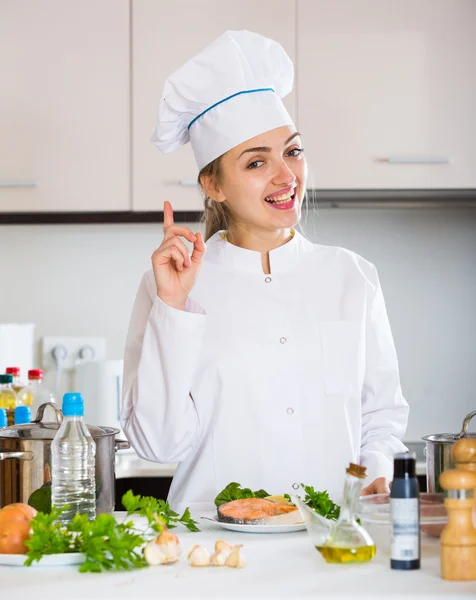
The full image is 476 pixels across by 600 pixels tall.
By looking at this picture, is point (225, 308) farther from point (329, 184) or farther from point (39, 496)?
point (329, 184)

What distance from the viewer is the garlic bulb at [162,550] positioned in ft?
3.55

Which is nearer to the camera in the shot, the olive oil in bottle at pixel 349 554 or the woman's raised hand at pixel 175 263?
the olive oil in bottle at pixel 349 554

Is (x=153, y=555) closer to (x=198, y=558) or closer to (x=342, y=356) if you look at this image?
(x=198, y=558)

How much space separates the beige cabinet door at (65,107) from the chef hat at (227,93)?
1.02 m

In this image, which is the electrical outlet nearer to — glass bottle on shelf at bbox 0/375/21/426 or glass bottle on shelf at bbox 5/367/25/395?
glass bottle on shelf at bbox 5/367/25/395

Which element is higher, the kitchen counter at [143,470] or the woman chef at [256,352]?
the woman chef at [256,352]

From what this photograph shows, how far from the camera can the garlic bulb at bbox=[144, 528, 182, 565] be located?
3.55 ft

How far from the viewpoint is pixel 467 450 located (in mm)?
1135

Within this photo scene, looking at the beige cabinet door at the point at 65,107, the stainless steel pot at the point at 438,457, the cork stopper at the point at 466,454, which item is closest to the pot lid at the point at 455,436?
the stainless steel pot at the point at 438,457

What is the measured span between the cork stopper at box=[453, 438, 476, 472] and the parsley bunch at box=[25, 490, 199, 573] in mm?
367

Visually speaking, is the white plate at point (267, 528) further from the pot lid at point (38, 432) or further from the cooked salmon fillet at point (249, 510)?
the pot lid at point (38, 432)

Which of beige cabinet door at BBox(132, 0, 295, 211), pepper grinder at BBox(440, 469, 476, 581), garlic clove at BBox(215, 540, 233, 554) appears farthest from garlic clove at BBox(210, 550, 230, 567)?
beige cabinet door at BBox(132, 0, 295, 211)

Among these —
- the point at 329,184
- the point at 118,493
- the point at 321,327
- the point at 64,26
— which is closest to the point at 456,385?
the point at 329,184

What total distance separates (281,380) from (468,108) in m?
1.42
